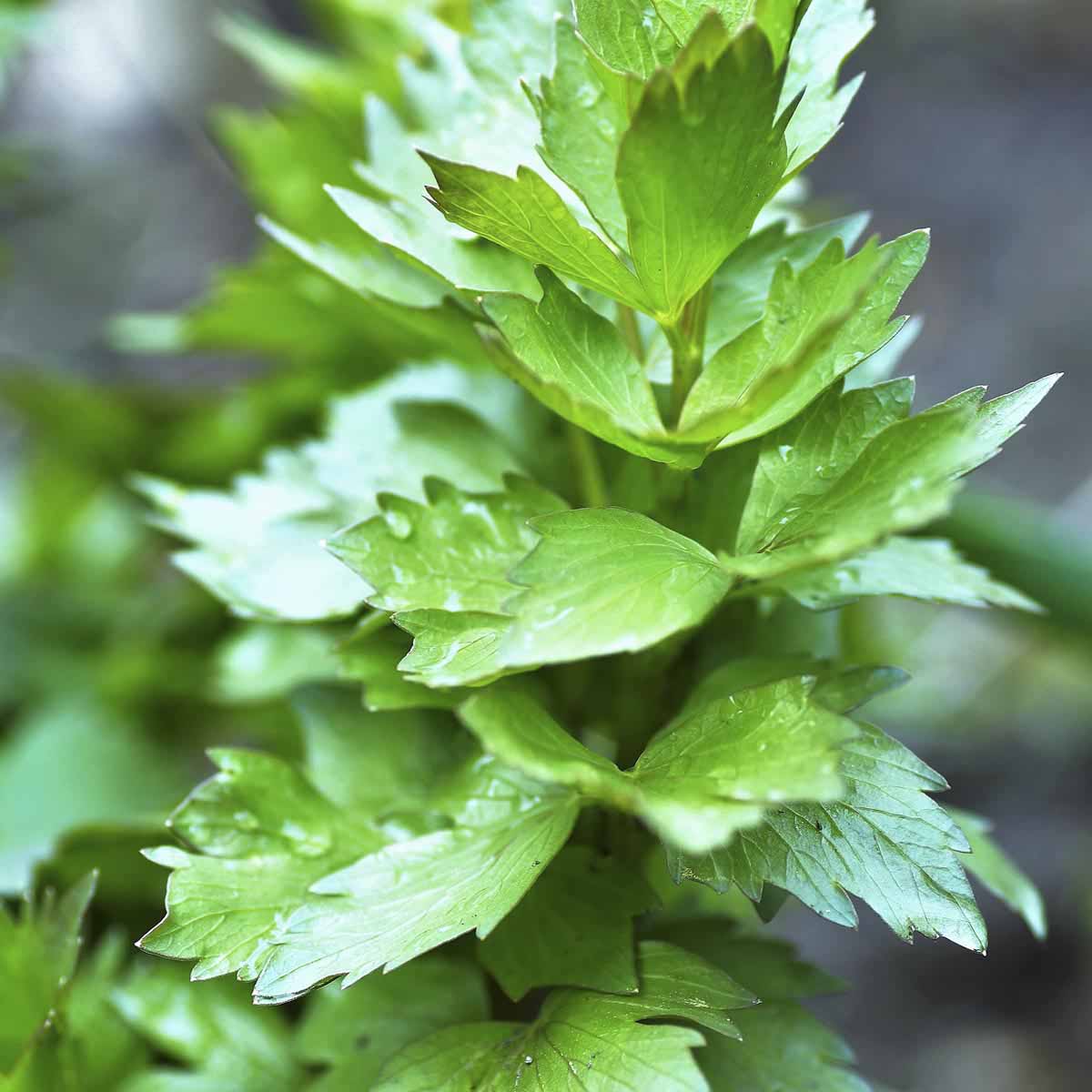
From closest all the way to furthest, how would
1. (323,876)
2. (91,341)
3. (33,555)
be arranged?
(323,876)
(33,555)
(91,341)

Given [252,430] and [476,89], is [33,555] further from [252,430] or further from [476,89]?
[476,89]

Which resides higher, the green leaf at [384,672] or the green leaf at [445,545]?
the green leaf at [445,545]

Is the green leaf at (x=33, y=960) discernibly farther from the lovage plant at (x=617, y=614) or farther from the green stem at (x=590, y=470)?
the green stem at (x=590, y=470)

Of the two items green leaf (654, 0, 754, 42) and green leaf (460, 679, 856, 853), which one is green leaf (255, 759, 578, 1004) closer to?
green leaf (460, 679, 856, 853)

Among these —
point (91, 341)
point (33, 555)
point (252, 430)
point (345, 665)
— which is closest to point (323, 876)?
point (345, 665)

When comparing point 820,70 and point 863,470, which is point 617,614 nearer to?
point 863,470

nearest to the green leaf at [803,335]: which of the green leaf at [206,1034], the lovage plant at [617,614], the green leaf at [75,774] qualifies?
the lovage plant at [617,614]
